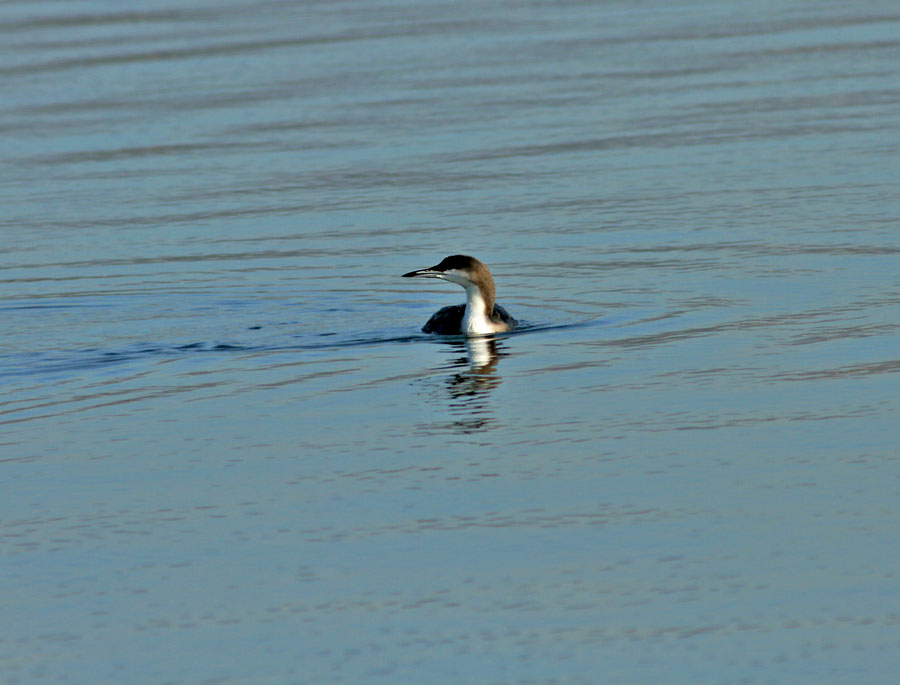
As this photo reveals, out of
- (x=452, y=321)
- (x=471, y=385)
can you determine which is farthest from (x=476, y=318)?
(x=471, y=385)

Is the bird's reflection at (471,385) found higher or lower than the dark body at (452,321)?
lower

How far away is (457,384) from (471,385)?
0.36 feet

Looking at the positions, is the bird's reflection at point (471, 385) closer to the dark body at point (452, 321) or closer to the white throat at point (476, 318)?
the white throat at point (476, 318)

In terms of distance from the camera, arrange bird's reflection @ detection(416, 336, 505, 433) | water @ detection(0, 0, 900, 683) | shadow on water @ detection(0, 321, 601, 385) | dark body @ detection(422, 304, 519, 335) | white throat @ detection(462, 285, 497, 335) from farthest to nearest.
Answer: dark body @ detection(422, 304, 519, 335) → white throat @ detection(462, 285, 497, 335) → shadow on water @ detection(0, 321, 601, 385) → bird's reflection @ detection(416, 336, 505, 433) → water @ detection(0, 0, 900, 683)

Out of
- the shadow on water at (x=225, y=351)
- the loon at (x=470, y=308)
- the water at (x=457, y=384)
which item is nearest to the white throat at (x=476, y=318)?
the loon at (x=470, y=308)

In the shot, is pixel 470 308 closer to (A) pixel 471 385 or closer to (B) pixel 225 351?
(B) pixel 225 351

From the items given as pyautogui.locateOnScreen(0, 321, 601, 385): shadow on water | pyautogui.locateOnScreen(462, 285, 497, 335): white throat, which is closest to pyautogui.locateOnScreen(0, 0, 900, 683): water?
pyautogui.locateOnScreen(0, 321, 601, 385): shadow on water

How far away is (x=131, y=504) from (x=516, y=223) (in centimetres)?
955

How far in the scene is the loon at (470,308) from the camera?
559 inches

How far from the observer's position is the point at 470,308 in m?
A: 14.2

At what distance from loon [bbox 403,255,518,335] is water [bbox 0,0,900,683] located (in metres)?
0.35

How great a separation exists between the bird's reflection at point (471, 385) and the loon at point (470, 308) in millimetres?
189

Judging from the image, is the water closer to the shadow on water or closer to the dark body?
the shadow on water

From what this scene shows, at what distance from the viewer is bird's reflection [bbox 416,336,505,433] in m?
10.7
